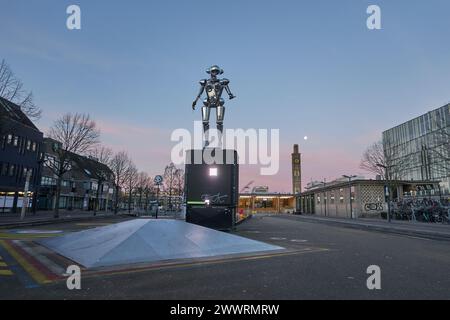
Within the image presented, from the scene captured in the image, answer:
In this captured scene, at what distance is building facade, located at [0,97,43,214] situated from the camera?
41.0 meters

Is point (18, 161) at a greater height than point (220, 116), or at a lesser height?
greater

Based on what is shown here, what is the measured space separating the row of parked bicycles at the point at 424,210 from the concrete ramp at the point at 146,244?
1180 inches

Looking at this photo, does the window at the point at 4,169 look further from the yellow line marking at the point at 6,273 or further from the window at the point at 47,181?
the yellow line marking at the point at 6,273

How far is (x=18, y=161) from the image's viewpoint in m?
43.6

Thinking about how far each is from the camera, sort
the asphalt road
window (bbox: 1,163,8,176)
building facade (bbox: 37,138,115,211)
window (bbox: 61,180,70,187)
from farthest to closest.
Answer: window (bbox: 61,180,70,187) → building facade (bbox: 37,138,115,211) → window (bbox: 1,163,8,176) → the asphalt road

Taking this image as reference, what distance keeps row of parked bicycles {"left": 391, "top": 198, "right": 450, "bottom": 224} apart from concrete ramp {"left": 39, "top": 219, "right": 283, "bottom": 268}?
30.0m

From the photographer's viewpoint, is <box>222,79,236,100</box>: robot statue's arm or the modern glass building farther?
the modern glass building

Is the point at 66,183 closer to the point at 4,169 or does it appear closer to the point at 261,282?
the point at 4,169

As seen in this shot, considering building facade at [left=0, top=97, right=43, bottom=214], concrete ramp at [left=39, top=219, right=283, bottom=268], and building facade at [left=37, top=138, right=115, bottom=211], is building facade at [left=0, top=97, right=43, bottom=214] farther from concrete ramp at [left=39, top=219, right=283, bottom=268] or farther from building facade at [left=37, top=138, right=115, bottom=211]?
concrete ramp at [left=39, top=219, right=283, bottom=268]

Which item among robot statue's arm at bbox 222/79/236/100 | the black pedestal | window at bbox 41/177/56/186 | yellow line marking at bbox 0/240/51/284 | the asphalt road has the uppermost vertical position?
robot statue's arm at bbox 222/79/236/100

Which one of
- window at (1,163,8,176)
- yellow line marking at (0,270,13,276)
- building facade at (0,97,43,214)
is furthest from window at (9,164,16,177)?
yellow line marking at (0,270,13,276)

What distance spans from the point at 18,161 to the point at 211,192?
127 feet

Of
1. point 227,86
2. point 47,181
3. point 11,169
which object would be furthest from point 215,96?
point 47,181
